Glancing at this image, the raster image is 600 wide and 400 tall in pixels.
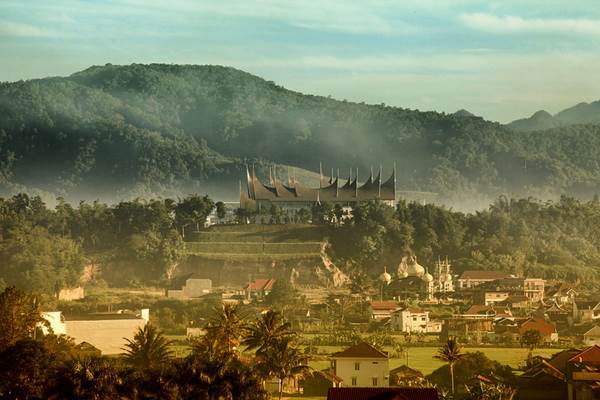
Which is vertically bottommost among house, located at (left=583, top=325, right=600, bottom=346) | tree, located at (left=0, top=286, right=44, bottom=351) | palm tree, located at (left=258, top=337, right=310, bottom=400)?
house, located at (left=583, top=325, right=600, bottom=346)

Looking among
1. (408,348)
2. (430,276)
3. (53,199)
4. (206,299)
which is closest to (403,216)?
(430,276)

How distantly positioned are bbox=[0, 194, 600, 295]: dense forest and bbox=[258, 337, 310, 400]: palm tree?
1912 inches

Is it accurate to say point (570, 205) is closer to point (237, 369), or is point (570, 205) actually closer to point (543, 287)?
point (543, 287)

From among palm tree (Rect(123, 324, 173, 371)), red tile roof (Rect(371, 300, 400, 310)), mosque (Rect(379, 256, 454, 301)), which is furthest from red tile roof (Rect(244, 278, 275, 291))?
palm tree (Rect(123, 324, 173, 371))

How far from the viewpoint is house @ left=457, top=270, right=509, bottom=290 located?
110 metres

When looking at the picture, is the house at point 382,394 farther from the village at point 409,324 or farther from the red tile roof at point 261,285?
the red tile roof at point 261,285

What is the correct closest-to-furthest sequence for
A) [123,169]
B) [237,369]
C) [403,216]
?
[237,369], [403,216], [123,169]

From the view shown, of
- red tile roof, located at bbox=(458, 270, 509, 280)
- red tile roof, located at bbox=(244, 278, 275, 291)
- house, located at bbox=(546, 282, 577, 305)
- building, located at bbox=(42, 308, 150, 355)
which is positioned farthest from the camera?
red tile roof, located at bbox=(458, 270, 509, 280)

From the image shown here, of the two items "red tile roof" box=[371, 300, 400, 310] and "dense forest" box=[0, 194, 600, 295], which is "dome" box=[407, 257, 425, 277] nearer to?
"dense forest" box=[0, 194, 600, 295]

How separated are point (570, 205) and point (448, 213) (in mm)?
17791

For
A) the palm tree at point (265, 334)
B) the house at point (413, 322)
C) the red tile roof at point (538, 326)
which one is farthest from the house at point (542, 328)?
the palm tree at point (265, 334)

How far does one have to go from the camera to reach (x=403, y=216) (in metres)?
124

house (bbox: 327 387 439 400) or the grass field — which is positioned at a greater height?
house (bbox: 327 387 439 400)

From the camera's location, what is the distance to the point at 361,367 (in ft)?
223
